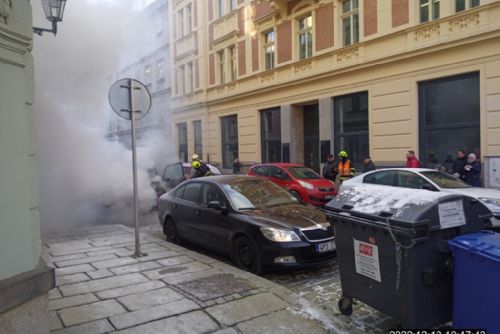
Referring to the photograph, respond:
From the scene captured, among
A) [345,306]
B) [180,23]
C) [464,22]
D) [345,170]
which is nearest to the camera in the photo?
[345,306]

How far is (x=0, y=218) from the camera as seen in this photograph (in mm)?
2863

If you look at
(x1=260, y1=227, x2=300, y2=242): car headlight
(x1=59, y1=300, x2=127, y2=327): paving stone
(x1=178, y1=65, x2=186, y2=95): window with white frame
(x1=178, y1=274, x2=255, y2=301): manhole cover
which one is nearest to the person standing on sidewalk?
(x1=260, y1=227, x2=300, y2=242): car headlight

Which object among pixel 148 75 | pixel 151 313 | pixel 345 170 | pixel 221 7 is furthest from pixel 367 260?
pixel 148 75

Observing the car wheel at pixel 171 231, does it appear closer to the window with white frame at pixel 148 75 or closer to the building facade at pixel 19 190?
the building facade at pixel 19 190

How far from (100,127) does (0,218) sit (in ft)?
34.8

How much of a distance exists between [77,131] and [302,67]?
372 inches

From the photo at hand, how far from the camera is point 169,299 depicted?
431 cm

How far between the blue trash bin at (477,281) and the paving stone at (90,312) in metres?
2.95

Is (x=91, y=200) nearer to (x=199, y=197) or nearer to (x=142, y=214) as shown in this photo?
(x=142, y=214)

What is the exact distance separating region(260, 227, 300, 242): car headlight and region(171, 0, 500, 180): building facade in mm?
8292

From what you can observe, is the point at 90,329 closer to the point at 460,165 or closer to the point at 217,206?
the point at 217,206

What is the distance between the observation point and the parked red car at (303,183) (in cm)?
1107

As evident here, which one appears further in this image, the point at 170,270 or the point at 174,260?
the point at 174,260

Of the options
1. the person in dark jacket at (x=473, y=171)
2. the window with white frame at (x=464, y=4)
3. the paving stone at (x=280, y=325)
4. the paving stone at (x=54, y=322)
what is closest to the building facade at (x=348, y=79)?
the window with white frame at (x=464, y=4)
